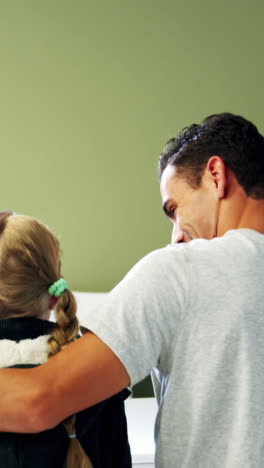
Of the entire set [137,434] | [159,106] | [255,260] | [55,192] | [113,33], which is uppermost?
[113,33]

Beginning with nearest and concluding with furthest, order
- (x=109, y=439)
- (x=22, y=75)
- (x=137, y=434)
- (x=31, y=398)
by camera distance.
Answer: (x=31, y=398), (x=109, y=439), (x=137, y=434), (x=22, y=75)

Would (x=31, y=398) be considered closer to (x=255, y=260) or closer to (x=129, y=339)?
(x=129, y=339)

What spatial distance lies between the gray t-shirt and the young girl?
20 centimetres

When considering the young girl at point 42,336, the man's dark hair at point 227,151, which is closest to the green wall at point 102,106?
the man's dark hair at point 227,151

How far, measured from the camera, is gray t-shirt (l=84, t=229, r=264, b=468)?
79 cm

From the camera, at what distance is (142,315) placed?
0.79 metres

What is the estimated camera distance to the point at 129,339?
2.56 ft

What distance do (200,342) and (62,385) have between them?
0.21 m

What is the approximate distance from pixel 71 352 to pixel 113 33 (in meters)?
2.20

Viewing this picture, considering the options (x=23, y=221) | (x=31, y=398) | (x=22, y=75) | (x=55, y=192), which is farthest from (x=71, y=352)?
(x=22, y=75)

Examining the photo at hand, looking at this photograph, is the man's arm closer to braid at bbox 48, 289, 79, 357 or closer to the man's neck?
braid at bbox 48, 289, 79, 357

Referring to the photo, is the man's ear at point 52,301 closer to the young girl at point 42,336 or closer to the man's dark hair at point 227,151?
the young girl at point 42,336

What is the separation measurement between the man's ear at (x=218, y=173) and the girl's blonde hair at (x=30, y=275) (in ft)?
1.10

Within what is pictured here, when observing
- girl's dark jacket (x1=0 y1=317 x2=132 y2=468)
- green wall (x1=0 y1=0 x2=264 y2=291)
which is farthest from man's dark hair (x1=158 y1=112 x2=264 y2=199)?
green wall (x1=0 y1=0 x2=264 y2=291)
